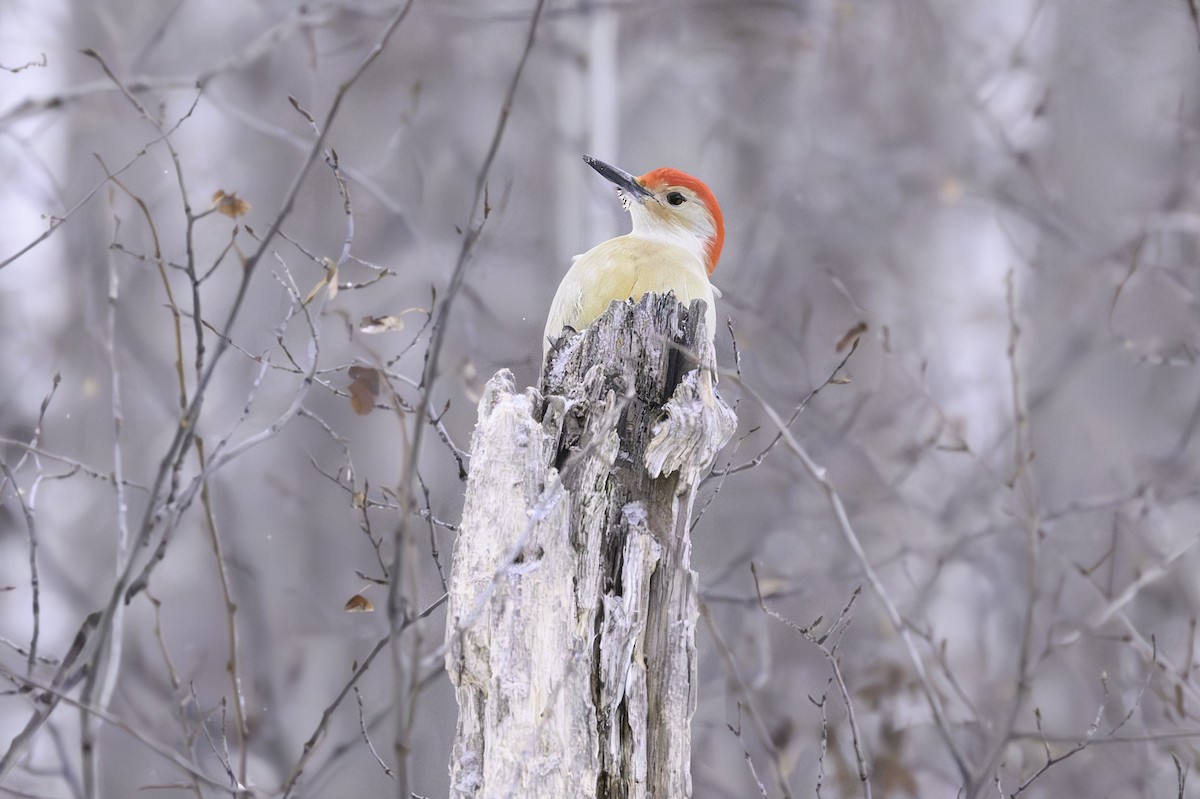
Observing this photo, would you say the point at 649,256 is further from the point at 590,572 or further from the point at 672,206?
the point at 590,572

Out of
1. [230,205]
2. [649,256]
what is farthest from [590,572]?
[230,205]

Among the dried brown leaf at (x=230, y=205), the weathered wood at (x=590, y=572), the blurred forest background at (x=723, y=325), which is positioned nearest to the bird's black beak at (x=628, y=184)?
the weathered wood at (x=590, y=572)

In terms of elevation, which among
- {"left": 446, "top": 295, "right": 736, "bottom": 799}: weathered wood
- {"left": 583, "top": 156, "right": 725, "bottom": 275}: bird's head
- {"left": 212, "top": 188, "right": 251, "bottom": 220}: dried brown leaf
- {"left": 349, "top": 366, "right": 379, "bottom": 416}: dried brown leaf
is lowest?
{"left": 446, "top": 295, "right": 736, "bottom": 799}: weathered wood

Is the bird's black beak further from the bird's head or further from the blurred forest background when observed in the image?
the blurred forest background

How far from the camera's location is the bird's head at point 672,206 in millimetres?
1420

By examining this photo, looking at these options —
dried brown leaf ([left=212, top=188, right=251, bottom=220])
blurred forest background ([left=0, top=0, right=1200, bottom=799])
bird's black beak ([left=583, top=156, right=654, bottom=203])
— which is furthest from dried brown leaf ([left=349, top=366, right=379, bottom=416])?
blurred forest background ([left=0, top=0, right=1200, bottom=799])

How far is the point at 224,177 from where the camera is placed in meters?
2.30

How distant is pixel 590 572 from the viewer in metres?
0.93

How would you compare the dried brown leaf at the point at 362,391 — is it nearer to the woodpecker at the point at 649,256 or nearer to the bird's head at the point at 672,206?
the woodpecker at the point at 649,256

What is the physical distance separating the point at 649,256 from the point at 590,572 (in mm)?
482

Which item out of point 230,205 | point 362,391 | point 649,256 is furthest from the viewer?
point 362,391

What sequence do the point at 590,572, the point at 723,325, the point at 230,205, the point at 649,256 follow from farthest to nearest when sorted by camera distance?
the point at 723,325
the point at 230,205
the point at 649,256
the point at 590,572

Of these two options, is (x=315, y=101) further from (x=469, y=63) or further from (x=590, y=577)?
(x=590, y=577)

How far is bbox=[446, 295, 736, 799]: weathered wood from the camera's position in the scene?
34.1 inches
